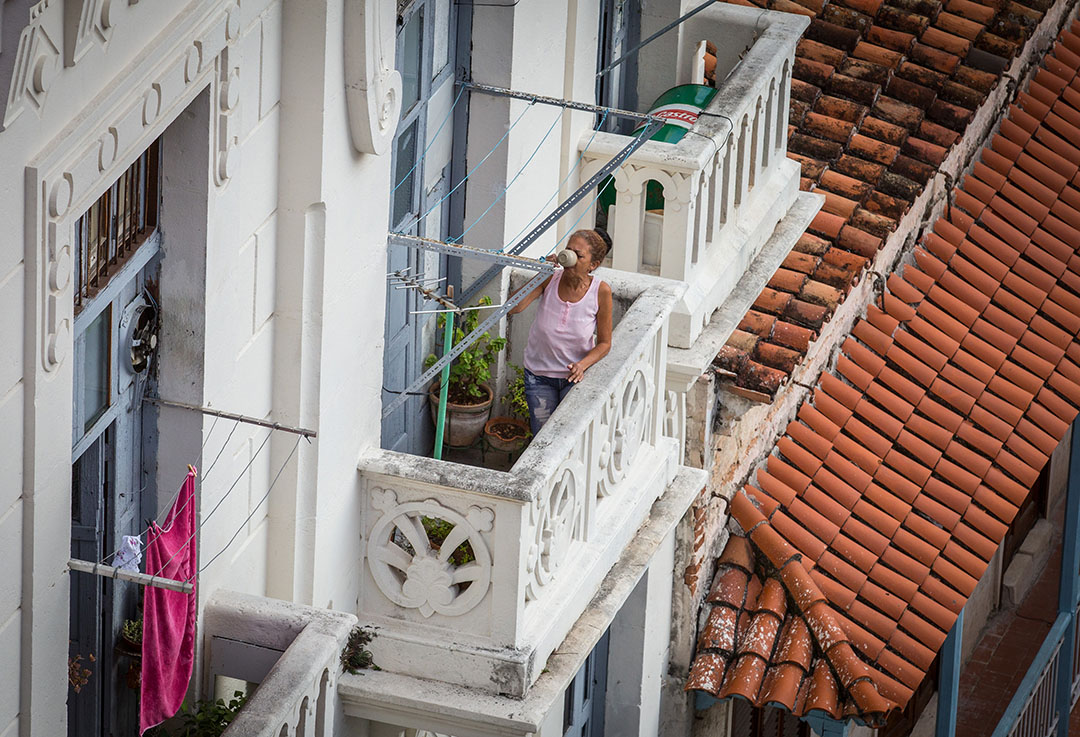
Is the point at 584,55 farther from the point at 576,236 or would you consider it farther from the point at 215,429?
the point at 215,429

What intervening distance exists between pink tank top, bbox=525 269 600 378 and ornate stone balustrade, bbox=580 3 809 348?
1.16 metres

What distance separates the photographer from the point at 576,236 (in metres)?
9.60

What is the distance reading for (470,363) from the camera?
1058 cm

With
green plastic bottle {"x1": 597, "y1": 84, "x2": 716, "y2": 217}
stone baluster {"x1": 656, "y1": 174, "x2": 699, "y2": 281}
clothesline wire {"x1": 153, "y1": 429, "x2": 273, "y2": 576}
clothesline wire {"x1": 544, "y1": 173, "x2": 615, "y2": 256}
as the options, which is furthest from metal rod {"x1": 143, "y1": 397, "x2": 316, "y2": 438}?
green plastic bottle {"x1": 597, "y1": 84, "x2": 716, "y2": 217}

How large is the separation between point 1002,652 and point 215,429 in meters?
12.3

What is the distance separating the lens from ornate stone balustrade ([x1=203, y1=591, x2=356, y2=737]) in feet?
25.9

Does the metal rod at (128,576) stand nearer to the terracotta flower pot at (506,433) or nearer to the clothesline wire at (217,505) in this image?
the clothesline wire at (217,505)

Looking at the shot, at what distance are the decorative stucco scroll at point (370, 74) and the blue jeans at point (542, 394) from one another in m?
1.77

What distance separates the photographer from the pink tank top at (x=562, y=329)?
973cm

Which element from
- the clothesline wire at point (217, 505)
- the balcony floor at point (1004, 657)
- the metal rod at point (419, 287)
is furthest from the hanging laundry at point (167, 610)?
the balcony floor at point (1004, 657)

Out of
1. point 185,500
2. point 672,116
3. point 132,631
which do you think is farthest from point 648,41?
point 132,631

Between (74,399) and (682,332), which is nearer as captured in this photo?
(74,399)

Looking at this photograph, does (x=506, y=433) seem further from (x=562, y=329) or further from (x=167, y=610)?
(x=167, y=610)

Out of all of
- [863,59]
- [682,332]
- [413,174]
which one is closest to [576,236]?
[413,174]
